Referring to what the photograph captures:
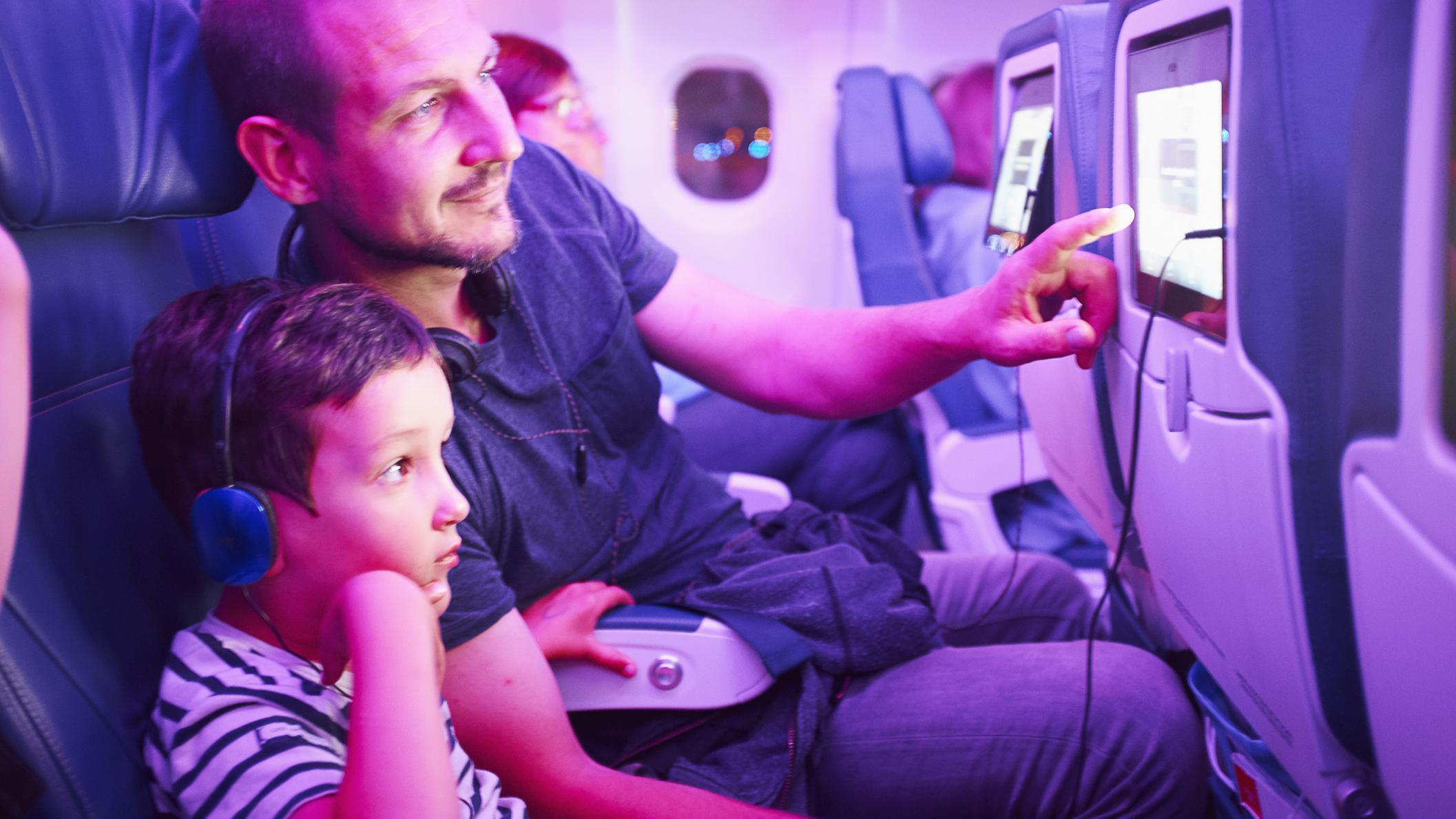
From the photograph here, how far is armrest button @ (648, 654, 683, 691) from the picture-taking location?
1.25 meters

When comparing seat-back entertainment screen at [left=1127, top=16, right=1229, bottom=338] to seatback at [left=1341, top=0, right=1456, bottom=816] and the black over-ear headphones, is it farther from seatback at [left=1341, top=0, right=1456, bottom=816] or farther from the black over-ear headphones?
the black over-ear headphones

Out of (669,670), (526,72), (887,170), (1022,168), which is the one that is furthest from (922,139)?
(669,670)

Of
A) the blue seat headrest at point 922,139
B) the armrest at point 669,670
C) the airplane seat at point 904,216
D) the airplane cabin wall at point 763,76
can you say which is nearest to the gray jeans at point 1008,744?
the armrest at point 669,670

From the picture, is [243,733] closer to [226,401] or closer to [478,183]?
[226,401]

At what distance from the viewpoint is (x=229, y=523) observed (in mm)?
887

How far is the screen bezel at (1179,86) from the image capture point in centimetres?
84

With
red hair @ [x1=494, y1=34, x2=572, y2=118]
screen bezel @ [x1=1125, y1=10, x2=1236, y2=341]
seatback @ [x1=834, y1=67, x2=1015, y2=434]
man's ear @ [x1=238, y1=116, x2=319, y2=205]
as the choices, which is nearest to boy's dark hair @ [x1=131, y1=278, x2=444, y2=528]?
man's ear @ [x1=238, y1=116, x2=319, y2=205]

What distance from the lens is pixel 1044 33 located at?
1407 millimetres

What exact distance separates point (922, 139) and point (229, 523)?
94.0 inches

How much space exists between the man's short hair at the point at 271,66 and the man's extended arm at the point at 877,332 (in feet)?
1.82

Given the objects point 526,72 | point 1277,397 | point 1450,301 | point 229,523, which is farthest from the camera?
point 526,72

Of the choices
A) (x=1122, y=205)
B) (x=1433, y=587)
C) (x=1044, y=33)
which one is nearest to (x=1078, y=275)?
(x=1122, y=205)

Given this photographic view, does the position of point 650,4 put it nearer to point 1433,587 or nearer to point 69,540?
point 69,540

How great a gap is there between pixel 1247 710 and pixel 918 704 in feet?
1.23
